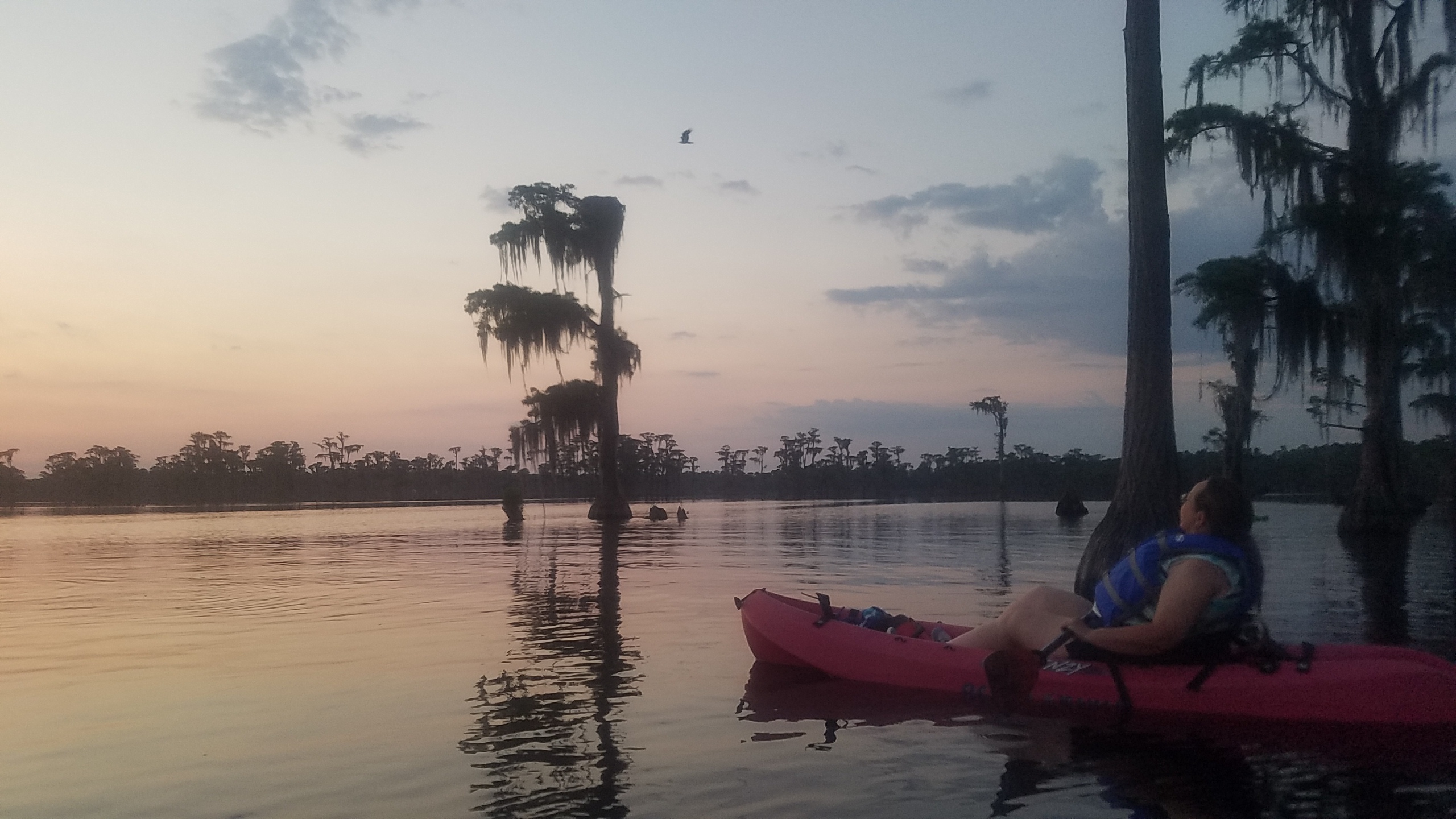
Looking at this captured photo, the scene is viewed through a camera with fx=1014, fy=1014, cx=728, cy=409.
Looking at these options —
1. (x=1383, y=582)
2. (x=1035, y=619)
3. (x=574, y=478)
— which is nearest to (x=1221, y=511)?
(x=1035, y=619)

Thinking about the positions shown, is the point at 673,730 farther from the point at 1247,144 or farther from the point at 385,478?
the point at 385,478

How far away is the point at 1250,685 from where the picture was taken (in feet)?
17.1

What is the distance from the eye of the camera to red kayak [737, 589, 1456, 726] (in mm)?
5008

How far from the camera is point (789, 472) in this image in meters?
113

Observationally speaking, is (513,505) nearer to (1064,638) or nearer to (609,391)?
(609,391)

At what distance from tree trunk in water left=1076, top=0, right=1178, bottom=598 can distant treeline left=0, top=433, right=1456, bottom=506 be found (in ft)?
166

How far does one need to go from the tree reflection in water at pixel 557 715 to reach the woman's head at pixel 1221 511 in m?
3.02

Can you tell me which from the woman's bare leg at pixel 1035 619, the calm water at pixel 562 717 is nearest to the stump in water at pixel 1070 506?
the calm water at pixel 562 717

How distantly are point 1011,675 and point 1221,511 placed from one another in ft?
4.32

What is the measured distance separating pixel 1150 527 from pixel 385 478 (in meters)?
97.0

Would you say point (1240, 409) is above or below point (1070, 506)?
above

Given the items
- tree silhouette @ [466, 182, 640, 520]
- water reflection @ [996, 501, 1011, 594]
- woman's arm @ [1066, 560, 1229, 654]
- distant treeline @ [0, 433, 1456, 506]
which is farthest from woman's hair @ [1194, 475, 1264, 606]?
distant treeline @ [0, 433, 1456, 506]

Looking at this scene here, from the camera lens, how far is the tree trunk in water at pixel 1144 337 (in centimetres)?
959

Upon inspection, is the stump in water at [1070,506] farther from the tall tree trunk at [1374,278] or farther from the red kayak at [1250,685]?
the red kayak at [1250,685]
